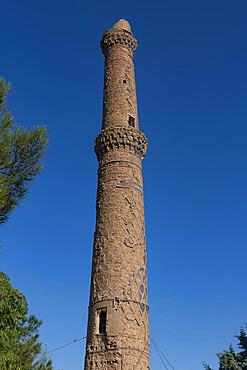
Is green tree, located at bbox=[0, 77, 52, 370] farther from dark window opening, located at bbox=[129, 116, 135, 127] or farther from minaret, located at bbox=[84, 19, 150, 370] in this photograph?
dark window opening, located at bbox=[129, 116, 135, 127]

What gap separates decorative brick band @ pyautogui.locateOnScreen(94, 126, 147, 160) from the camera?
61.6 feet

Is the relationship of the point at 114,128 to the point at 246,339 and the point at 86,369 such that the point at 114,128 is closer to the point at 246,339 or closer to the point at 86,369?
the point at 86,369

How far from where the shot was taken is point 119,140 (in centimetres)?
1878

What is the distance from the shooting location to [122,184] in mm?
17875

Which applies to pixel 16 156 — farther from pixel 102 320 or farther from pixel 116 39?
pixel 116 39

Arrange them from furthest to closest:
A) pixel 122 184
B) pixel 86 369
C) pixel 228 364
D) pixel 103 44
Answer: pixel 228 364 → pixel 103 44 → pixel 122 184 → pixel 86 369

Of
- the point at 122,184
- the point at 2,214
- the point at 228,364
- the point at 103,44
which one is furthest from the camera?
the point at 228,364

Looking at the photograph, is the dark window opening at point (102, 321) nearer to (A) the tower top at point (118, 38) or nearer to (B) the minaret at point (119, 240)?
(B) the minaret at point (119, 240)

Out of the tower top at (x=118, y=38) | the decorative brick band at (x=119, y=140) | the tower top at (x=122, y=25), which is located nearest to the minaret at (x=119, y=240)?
the decorative brick band at (x=119, y=140)

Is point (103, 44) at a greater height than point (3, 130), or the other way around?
point (103, 44)

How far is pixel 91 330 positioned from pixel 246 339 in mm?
11052

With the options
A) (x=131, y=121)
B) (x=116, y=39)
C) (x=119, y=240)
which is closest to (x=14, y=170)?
(x=119, y=240)

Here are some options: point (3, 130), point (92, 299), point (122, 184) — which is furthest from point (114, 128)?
point (3, 130)

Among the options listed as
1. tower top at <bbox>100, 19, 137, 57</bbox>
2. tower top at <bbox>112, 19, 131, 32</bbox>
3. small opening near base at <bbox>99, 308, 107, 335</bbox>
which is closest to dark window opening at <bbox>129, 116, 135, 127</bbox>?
tower top at <bbox>100, 19, 137, 57</bbox>
